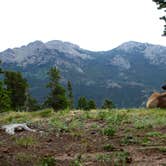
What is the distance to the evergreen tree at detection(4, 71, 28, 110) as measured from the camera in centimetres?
7500

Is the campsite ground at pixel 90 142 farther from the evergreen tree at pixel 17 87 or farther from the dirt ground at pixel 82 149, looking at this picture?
the evergreen tree at pixel 17 87

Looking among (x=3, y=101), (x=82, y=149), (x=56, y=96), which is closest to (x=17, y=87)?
(x=56, y=96)

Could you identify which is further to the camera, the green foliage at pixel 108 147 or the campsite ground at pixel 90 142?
the green foliage at pixel 108 147

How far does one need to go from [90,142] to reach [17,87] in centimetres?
6474

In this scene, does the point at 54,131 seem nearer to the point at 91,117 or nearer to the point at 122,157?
the point at 91,117

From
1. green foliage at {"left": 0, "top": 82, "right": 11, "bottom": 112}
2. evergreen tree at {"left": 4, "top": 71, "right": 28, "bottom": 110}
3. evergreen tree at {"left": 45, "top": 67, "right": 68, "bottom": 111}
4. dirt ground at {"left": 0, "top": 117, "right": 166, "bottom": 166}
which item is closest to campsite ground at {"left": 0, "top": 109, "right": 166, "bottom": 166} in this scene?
dirt ground at {"left": 0, "top": 117, "right": 166, "bottom": 166}

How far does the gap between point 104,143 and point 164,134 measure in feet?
6.79

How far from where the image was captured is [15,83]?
249 feet

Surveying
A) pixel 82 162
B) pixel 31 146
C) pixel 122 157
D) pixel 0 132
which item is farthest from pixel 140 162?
pixel 0 132

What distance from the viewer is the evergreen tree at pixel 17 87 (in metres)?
75.0

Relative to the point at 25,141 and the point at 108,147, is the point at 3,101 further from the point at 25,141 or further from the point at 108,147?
the point at 108,147

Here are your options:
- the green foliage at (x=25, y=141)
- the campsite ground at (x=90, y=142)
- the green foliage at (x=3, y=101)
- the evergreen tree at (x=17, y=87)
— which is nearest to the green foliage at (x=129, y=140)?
the campsite ground at (x=90, y=142)

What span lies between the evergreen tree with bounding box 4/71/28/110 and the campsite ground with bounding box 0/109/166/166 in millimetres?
57479

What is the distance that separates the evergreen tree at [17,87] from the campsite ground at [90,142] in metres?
57.5
